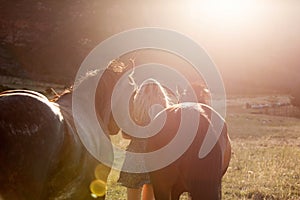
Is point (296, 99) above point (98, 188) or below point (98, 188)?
below

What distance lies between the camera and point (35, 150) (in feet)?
12.8

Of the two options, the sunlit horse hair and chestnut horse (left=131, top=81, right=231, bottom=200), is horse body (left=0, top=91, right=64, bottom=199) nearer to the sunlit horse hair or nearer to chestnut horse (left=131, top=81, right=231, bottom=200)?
chestnut horse (left=131, top=81, right=231, bottom=200)

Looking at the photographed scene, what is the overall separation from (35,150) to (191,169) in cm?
155

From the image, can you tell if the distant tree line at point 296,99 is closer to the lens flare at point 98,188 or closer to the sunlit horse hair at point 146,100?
the sunlit horse hair at point 146,100

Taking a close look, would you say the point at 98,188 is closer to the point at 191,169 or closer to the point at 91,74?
the point at 191,169

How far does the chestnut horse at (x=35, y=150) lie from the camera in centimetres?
376

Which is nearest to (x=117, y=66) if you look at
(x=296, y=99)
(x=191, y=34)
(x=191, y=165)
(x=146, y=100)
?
(x=146, y=100)

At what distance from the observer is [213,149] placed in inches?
178

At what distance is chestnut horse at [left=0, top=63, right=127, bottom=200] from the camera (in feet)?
12.3

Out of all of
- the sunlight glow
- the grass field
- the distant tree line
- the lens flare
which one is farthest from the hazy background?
the lens flare

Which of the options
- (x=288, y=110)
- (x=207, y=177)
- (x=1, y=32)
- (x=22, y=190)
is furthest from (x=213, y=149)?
(x=1, y=32)

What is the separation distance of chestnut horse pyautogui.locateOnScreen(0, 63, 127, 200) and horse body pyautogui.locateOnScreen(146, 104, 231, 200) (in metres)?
0.95

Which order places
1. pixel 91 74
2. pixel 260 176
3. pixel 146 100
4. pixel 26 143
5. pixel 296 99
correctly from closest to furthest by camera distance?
pixel 26 143 < pixel 91 74 < pixel 146 100 < pixel 260 176 < pixel 296 99

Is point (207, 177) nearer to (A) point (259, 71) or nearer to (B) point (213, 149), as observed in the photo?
(B) point (213, 149)
